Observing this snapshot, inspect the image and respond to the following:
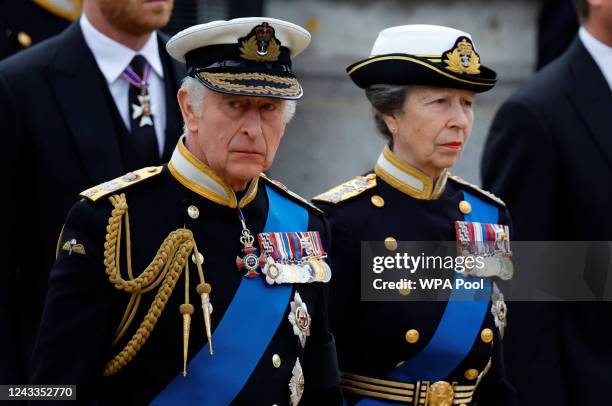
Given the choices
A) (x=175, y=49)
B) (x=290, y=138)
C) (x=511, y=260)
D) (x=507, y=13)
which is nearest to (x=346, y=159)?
(x=290, y=138)

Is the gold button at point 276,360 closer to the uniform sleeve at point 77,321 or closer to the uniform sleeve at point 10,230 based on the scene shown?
the uniform sleeve at point 77,321

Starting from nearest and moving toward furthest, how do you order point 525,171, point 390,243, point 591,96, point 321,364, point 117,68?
point 321,364 → point 390,243 → point 117,68 → point 525,171 → point 591,96

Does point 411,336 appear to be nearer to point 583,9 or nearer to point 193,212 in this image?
point 193,212

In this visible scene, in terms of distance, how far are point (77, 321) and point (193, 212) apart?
0.44 meters

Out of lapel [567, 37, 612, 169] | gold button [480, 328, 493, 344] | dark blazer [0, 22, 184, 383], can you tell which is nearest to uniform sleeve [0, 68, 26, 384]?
dark blazer [0, 22, 184, 383]

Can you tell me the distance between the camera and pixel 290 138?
8.15m

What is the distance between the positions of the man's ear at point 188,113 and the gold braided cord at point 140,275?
0.28 meters

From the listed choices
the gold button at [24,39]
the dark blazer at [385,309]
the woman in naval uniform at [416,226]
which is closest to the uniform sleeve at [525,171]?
the woman in naval uniform at [416,226]

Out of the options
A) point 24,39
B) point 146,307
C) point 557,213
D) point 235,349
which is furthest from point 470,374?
point 24,39

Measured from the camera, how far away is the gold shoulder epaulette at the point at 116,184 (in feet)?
11.9

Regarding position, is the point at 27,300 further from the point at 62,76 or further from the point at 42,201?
the point at 62,76

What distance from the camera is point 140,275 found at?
141 inches

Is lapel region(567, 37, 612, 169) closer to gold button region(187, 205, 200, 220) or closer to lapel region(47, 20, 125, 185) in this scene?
lapel region(47, 20, 125, 185)

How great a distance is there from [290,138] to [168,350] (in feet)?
15.1
